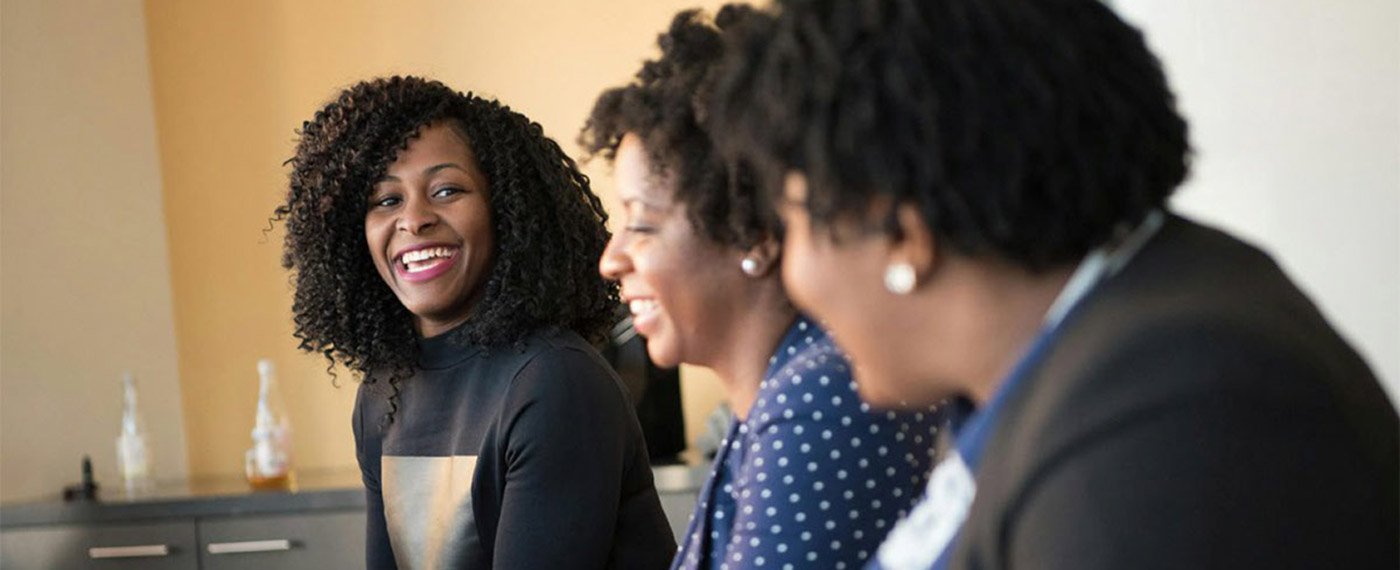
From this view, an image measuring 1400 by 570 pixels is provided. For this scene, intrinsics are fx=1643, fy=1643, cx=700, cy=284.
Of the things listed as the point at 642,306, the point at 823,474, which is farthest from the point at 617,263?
the point at 823,474

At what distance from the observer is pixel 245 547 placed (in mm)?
3584

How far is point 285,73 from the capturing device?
4.23 metres

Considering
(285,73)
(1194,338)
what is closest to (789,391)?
(1194,338)

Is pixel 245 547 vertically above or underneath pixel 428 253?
underneath

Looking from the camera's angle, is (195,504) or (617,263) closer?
(617,263)

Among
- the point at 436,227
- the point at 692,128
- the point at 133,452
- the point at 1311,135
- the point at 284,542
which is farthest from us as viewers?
the point at 133,452

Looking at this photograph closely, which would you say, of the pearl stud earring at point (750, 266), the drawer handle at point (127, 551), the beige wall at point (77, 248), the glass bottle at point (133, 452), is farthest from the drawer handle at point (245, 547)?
the pearl stud earring at point (750, 266)

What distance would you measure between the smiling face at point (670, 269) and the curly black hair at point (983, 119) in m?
0.61

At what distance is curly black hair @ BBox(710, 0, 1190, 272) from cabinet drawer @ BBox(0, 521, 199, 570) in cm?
313

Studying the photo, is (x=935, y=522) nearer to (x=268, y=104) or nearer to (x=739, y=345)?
(x=739, y=345)

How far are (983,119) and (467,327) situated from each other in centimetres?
140

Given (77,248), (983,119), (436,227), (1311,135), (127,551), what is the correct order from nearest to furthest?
(983,119)
(1311,135)
(436,227)
(127,551)
(77,248)

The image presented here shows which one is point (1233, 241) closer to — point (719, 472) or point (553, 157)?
point (719, 472)

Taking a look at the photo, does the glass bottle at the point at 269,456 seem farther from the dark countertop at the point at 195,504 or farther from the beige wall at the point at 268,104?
the beige wall at the point at 268,104
